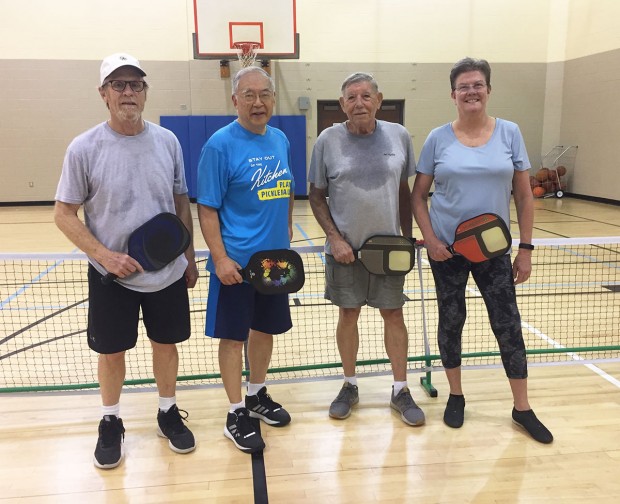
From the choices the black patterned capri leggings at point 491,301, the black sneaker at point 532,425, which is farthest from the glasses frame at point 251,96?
the black sneaker at point 532,425

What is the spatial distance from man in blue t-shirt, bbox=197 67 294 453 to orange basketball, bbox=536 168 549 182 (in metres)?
11.0

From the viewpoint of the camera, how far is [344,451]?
7.49 ft

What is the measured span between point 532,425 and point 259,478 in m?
1.30

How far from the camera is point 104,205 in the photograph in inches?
79.5

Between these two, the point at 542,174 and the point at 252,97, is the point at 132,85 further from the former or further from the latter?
the point at 542,174

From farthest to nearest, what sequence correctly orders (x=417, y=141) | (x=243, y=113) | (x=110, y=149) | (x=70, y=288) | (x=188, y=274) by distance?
(x=417, y=141), (x=70, y=288), (x=188, y=274), (x=243, y=113), (x=110, y=149)

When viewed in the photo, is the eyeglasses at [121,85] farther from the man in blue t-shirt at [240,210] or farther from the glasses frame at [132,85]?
the man in blue t-shirt at [240,210]

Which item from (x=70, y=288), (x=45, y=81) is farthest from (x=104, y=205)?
(x=45, y=81)

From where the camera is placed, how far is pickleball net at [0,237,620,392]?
2953 mm

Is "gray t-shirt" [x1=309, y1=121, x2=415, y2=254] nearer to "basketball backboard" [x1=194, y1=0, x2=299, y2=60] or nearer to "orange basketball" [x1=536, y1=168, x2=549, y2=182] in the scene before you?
"basketball backboard" [x1=194, y1=0, x2=299, y2=60]

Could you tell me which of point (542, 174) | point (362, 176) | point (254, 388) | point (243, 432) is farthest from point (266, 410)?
point (542, 174)

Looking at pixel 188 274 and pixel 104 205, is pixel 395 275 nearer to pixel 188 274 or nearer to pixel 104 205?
pixel 188 274

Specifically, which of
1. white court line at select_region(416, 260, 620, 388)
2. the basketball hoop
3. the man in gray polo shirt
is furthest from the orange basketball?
the man in gray polo shirt

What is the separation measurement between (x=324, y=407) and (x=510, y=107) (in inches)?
446
